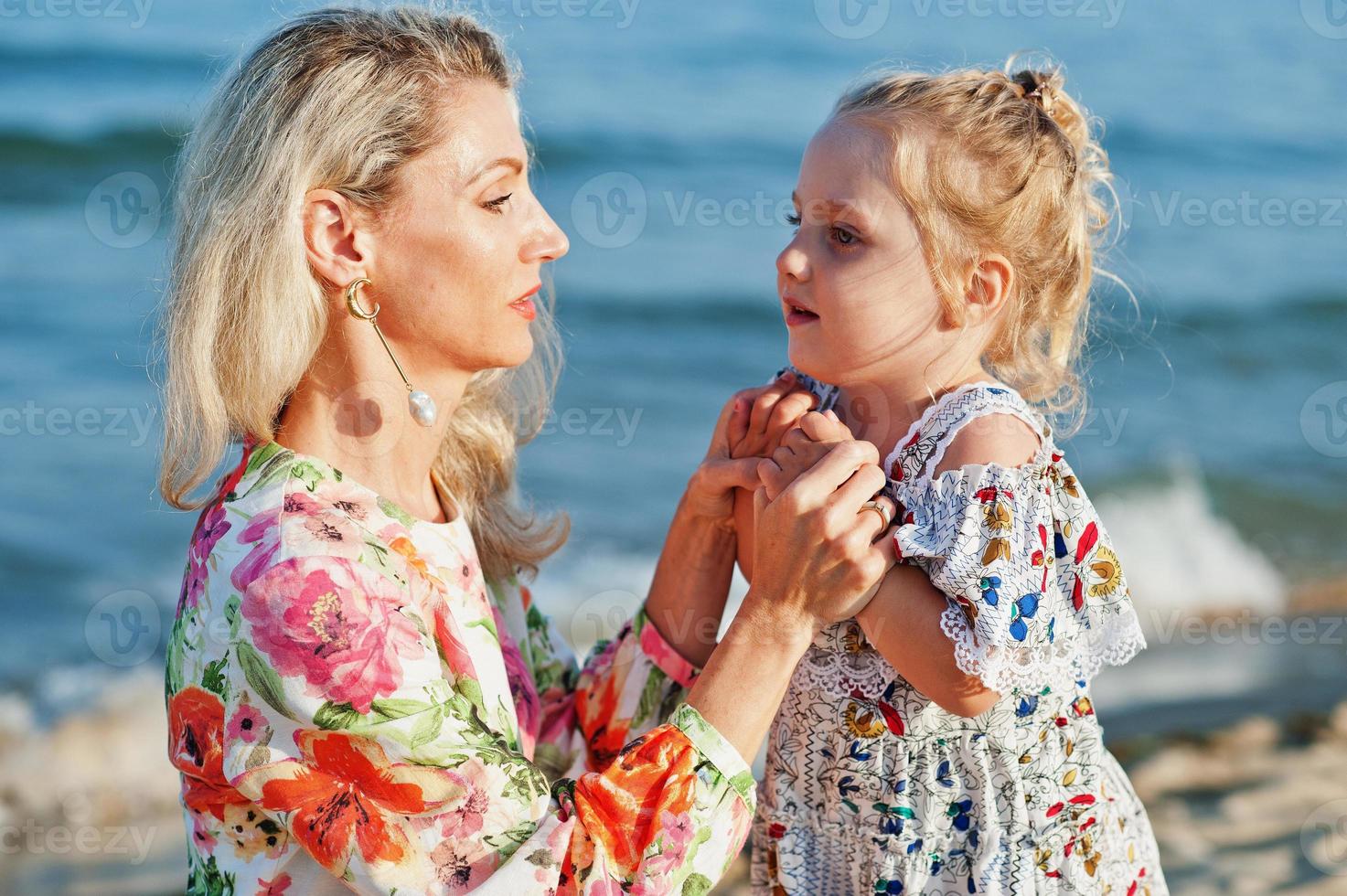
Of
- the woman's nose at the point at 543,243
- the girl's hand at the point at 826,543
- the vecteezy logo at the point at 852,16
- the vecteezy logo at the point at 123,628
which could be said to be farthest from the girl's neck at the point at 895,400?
A: the vecteezy logo at the point at 852,16

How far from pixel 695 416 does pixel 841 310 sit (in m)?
5.96

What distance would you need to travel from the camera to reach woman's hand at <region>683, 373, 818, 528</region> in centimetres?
241

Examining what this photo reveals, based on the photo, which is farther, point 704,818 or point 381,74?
point 381,74

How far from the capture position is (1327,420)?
8578 mm

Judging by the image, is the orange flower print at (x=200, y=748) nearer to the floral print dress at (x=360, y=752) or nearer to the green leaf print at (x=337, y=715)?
the floral print dress at (x=360, y=752)

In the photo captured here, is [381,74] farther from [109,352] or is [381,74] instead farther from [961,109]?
[109,352]

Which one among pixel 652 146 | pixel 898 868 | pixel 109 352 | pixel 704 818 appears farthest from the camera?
pixel 652 146

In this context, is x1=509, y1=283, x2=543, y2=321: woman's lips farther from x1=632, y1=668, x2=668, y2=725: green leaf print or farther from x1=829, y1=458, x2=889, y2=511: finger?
x1=632, y1=668, x2=668, y2=725: green leaf print

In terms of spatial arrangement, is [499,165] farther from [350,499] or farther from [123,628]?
[123,628]

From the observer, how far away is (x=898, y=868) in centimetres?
224

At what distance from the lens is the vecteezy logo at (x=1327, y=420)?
316 inches

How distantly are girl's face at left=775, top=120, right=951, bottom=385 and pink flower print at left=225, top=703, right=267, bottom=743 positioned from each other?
1082 mm

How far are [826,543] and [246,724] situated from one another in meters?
0.93

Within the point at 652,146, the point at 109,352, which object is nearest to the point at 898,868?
the point at 109,352
